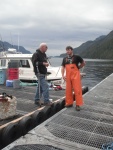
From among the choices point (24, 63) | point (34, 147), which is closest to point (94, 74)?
point (24, 63)

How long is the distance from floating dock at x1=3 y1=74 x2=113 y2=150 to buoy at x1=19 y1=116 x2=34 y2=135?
52 cm

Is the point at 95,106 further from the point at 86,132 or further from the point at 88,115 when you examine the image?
the point at 86,132

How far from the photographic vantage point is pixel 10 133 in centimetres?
574

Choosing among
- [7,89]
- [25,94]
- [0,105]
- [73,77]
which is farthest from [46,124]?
[7,89]

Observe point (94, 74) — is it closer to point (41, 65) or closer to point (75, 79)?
point (41, 65)

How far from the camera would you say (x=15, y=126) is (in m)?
5.97

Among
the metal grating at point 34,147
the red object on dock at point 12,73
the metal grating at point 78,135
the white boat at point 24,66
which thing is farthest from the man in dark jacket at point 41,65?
the white boat at point 24,66

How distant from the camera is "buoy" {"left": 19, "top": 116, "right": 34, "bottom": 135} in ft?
20.6

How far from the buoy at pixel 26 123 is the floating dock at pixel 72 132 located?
525 mm

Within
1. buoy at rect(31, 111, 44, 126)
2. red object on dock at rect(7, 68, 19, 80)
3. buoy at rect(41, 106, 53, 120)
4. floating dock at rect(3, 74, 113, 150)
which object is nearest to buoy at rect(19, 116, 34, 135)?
buoy at rect(31, 111, 44, 126)

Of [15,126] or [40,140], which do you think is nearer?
[40,140]

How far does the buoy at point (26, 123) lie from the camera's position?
6286 millimetres

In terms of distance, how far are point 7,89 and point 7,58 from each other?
4818 mm

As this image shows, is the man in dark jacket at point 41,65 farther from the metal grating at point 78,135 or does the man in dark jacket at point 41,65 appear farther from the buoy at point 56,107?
the metal grating at point 78,135
